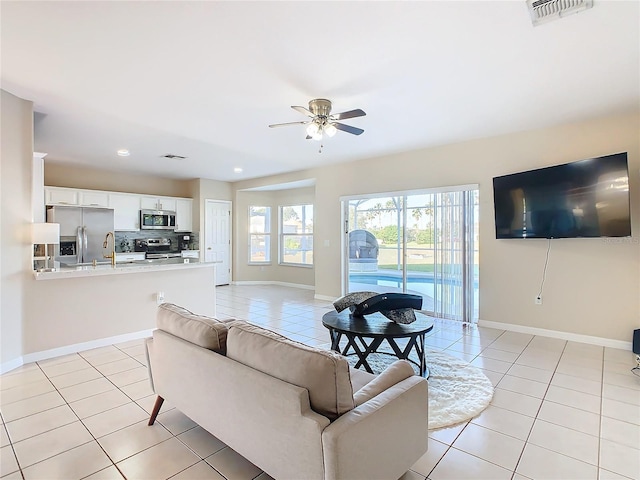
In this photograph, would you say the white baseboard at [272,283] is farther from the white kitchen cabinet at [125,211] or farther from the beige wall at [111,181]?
the white kitchen cabinet at [125,211]

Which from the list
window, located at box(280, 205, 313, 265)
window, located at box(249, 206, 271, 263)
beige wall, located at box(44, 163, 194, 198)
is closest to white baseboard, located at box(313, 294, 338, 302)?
window, located at box(280, 205, 313, 265)

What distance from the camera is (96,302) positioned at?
389cm

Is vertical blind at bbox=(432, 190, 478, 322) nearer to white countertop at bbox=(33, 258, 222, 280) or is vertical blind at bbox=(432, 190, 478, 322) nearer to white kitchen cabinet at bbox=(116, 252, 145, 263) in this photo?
white countertop at bbox=(33, 258, 222, 280)

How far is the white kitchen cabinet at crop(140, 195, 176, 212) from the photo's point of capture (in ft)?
24.3

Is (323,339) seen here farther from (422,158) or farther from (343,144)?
(422,158)

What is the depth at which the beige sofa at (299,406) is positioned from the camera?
133 cm

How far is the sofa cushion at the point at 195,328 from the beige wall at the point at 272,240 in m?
5.99

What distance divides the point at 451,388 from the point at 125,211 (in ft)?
23.0

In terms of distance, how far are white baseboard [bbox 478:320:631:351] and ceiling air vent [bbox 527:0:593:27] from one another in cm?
360

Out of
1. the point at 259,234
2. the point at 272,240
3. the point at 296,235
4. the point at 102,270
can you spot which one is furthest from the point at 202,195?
the point at 102,270

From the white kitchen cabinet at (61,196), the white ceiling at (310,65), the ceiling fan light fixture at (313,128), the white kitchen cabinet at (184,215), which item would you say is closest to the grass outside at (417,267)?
the white ceiling at (310,65)

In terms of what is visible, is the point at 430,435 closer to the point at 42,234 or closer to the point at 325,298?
the point at 42,234

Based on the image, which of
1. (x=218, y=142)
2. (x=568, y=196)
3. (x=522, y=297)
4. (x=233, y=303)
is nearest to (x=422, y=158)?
(x=568, y=196)

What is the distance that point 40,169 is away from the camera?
15.1ft
